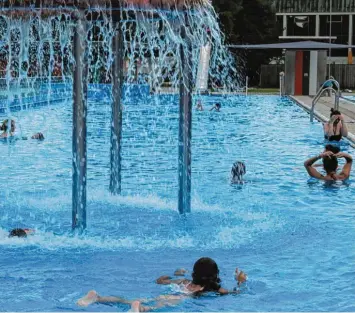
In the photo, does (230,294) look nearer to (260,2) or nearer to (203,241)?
(203,241)

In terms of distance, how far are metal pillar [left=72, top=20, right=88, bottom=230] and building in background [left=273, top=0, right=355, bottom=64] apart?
54843mm

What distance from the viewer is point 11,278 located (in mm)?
6938

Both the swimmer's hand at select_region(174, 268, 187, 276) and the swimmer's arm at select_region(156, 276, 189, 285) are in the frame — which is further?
the swimmer's hand at select_region(174, 268, 187, 276)

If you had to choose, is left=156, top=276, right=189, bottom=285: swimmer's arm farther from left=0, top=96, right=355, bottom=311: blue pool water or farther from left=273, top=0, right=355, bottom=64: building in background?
left=273, top=0, right=355, bottom=64: building in background

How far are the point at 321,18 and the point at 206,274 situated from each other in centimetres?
5944

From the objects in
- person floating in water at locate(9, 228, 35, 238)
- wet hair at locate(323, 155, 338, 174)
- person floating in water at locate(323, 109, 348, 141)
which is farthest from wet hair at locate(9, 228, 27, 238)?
person floating in water at locate(323, 109, 348, 141)

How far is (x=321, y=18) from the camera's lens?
63.2 m

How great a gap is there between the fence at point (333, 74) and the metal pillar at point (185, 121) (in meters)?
41.7

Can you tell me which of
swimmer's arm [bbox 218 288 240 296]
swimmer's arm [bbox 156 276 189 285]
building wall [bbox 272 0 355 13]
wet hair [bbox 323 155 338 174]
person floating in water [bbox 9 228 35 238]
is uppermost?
building wall [bbox 272 0 355 13]

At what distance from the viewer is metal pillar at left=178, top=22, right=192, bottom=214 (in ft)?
29.5

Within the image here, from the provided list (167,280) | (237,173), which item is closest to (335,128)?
(237,173)

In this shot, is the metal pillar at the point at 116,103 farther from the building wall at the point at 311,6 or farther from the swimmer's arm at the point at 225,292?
the building wall at the point at 311,6

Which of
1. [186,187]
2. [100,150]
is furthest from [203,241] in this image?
[100,150]

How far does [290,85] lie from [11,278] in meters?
34.5
